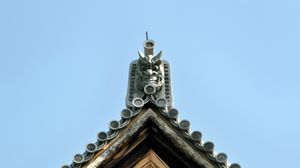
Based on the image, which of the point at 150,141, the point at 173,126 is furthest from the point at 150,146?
the point at 173,126

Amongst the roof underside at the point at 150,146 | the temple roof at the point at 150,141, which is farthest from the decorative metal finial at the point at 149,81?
the roof underside at the point at 150,146

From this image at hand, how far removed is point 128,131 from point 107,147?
40 centimetres

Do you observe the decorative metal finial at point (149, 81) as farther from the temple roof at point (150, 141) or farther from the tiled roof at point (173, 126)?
the tiled roof at point (173, 126)

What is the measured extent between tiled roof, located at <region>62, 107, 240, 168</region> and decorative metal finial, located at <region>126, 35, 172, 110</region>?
221 mm

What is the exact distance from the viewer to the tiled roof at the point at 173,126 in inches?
462

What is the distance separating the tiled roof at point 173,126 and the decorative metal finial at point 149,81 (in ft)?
0.73

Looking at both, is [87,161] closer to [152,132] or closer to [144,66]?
[152,132]

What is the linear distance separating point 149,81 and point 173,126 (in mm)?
1172

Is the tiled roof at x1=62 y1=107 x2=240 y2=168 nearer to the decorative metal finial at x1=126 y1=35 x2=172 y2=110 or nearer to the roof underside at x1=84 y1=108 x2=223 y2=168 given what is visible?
the roof underside at x1=84 y1=108 x2=223 y2=168

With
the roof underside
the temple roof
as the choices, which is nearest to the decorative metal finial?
the temple roof

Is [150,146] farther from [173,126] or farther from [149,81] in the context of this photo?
[149,81]

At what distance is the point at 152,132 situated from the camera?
1228 cm

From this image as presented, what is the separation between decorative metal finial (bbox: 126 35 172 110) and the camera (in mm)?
12375

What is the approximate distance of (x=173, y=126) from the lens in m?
12.1
